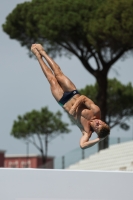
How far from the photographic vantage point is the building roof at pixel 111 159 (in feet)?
63.2

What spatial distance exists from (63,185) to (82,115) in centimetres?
106

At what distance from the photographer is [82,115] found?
32.0ft

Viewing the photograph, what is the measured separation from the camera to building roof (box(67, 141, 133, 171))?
19255 mm

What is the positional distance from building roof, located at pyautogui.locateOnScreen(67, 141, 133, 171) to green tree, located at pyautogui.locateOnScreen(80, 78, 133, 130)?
10.7 meters

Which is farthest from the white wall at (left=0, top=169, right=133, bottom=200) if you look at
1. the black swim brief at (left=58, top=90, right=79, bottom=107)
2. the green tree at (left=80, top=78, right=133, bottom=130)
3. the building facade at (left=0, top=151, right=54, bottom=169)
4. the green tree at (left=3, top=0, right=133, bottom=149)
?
the building facade at (left=0, top=151, right=54, bottom=169)

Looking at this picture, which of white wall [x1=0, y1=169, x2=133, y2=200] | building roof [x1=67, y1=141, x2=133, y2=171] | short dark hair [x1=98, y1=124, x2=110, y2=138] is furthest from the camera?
building roof [x1=67, y1=141, x2=133, y2=171]

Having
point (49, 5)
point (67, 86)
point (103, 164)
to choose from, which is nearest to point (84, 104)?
point (67, 86)

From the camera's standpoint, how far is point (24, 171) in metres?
9.05

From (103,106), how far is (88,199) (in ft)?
58.7

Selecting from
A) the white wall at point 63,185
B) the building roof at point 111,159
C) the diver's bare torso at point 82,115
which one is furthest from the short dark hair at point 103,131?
the building roof at point 111,159

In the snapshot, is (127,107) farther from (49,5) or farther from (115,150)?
(115,150)

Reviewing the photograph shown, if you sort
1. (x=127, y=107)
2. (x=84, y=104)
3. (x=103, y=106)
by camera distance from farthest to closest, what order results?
(x=127, y=107) < (x=103, y=106) < (x=84, y=104)

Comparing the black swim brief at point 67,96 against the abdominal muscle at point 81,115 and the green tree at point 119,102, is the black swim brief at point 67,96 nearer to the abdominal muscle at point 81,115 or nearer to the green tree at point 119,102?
the abdominal muscle at point 81,115

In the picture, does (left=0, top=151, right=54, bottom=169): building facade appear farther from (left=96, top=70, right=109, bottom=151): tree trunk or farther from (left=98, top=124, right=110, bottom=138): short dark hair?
(left=98, top=124, right=110, bottom=138): short dark hair
